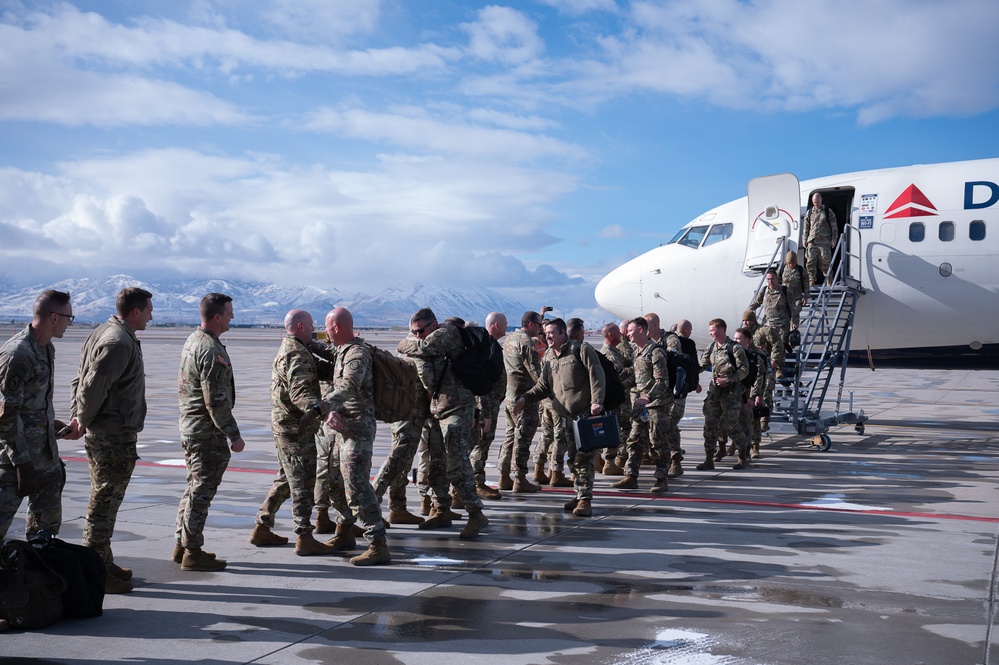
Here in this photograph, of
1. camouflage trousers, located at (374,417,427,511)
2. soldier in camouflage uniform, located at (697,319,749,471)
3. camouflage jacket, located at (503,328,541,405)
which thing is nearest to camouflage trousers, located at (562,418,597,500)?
camouflage jacket, located at (503,328,541,405)

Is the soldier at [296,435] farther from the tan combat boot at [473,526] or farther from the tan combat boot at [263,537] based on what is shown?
the tan combat boot at [473,526]

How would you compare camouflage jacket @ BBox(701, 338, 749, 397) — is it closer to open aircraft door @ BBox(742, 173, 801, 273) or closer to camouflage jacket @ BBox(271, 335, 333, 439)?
open aircraft door @ BBox(742, 173, 801, 273)

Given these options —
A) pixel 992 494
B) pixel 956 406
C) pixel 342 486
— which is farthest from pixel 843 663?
pixel 956 406

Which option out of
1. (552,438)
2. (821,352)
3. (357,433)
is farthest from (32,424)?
(821,352)

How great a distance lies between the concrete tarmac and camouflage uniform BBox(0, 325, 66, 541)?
797 millimetres

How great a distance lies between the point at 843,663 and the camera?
4980mm

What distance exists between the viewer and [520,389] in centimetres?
1077

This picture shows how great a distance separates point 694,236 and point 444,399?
34.9 feet

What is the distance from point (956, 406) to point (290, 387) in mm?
20842

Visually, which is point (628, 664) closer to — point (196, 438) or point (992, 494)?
point (196, 438)

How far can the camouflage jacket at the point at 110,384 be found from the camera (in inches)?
242

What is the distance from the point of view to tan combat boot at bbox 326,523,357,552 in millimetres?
7640

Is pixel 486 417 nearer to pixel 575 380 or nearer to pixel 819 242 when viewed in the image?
pixel 575 380

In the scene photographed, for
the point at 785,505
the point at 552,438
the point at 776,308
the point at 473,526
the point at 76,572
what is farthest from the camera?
the point at 776,308
